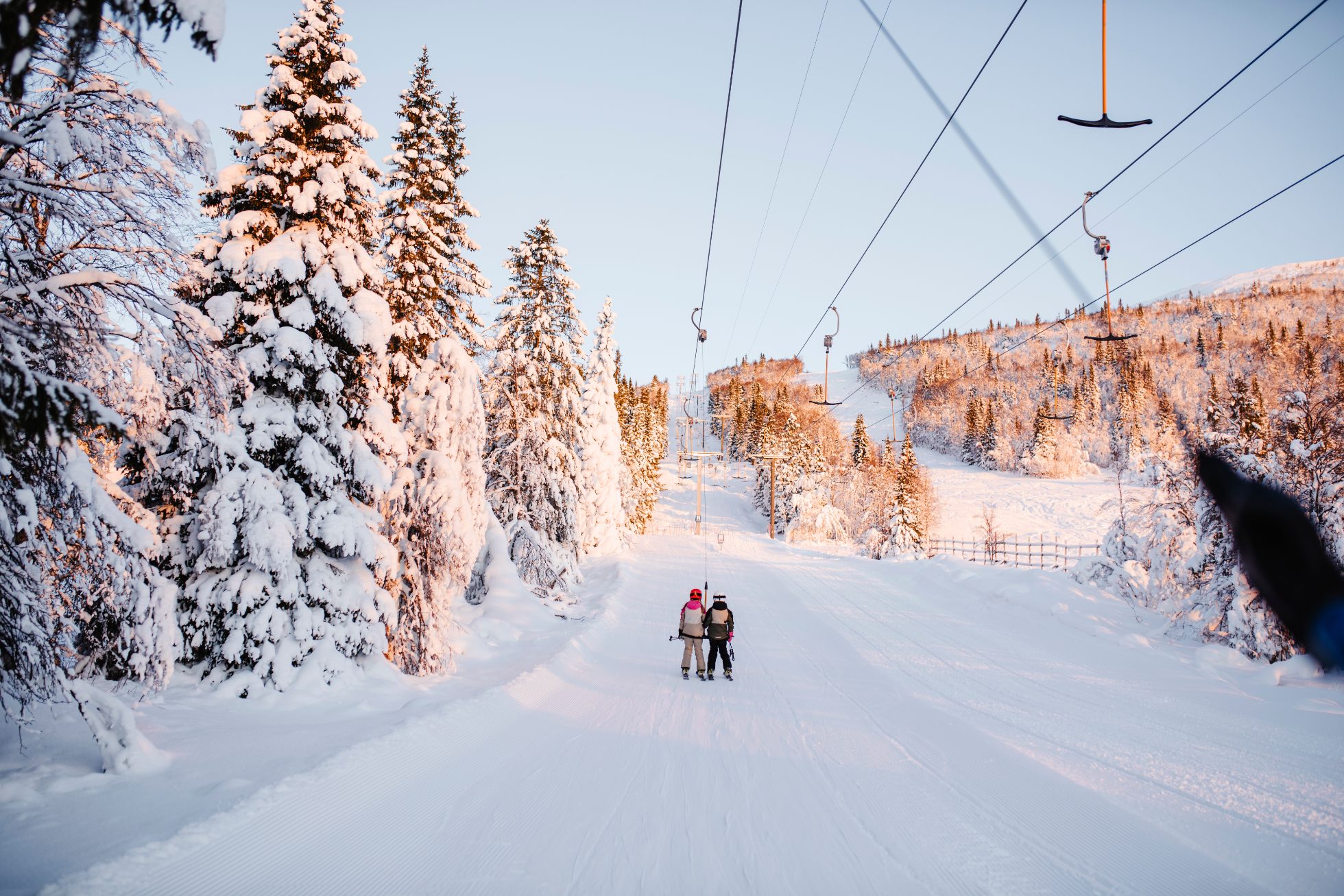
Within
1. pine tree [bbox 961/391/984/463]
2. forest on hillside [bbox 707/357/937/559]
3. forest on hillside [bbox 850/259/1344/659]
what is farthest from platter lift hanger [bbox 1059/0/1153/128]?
pine tree [bbox 961/391/984/463]

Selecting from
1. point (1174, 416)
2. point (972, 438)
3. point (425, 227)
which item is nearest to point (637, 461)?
point (425, 227)

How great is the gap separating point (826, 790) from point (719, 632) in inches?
202

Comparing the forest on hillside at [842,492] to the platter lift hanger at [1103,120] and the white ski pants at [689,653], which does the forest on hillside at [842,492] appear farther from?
the platter lift hanger at [1103,120]

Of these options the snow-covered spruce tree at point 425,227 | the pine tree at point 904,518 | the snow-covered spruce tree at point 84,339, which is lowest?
the pine tree at point 904,518

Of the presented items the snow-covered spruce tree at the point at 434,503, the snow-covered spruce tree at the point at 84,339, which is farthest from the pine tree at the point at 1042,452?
the snow-covered spruce tree at the point at 84,339

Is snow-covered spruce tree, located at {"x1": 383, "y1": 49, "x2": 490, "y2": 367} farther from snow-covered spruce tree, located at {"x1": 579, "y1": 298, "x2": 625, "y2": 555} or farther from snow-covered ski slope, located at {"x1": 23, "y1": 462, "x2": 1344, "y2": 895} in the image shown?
snow-covered spruce tree, located at {"x1": 579, "y1": 298, "x2": 625, "y2": 555}

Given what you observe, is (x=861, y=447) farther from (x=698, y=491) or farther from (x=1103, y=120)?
(x=1103, y=120)

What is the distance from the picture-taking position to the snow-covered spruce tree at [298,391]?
8.57 m

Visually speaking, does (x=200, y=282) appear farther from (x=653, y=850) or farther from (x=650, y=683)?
(x=650, y=683)

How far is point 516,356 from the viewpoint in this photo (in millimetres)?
20375

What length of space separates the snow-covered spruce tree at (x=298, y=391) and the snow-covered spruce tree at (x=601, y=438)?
68.1 feet

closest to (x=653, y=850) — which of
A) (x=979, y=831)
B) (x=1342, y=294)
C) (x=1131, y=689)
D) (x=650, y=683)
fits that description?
(x=979, y=831)

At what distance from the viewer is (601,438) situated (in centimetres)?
3216

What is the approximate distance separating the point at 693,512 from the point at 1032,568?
55.5 metres
